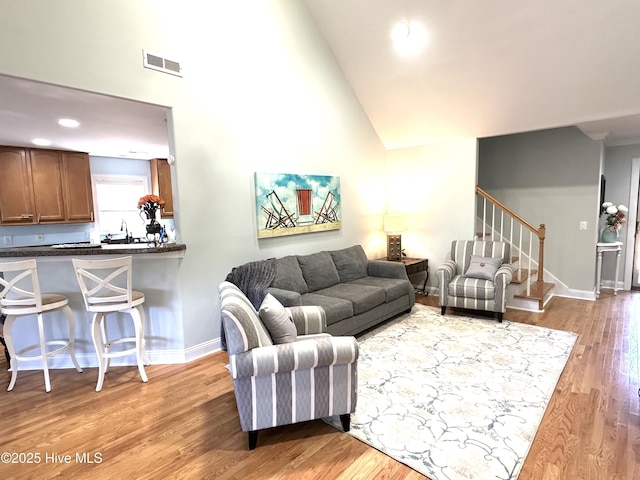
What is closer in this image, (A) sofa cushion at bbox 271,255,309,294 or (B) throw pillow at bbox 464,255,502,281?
(A) sofa cushion at bbox 271,255,309,294

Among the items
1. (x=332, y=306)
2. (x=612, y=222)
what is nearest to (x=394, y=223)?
(x=332, y=306)

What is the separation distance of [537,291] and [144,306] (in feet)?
16.1

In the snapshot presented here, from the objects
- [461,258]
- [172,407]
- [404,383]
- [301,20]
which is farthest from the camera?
[461,258]

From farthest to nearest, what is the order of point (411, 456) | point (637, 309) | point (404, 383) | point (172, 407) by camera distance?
point (637, 309) → point (404, 383) → point (172, 407) → point (411, 456)

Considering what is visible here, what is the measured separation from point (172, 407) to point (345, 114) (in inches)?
163

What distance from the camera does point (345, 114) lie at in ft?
16.1

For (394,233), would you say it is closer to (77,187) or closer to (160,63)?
(160,63)

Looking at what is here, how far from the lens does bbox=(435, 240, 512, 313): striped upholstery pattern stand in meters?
4.06

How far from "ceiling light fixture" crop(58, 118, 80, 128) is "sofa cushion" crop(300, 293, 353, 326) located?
3074mm

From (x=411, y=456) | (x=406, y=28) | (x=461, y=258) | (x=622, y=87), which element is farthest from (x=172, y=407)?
(x=622, y=87)

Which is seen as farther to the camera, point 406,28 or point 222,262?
point 406,28

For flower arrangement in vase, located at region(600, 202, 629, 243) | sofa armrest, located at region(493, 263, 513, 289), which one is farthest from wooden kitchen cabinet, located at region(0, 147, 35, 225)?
flower arrangement in vase, located at region(600, 202, 629, 243)

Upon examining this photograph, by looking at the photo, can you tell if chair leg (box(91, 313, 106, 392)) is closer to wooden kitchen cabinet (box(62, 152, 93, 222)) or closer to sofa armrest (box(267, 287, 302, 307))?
sofa armrest (box(267, 287, 302, 307))

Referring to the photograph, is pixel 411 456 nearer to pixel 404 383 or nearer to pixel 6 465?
pixel 404 383
